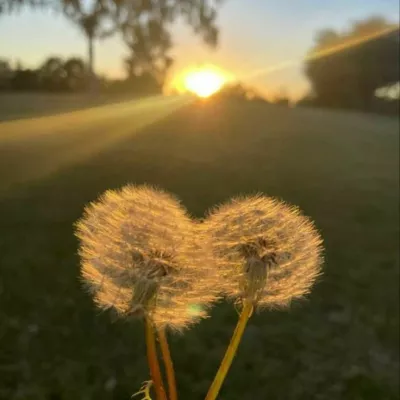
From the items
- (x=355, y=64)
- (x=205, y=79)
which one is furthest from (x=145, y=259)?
(x=355, y=64)

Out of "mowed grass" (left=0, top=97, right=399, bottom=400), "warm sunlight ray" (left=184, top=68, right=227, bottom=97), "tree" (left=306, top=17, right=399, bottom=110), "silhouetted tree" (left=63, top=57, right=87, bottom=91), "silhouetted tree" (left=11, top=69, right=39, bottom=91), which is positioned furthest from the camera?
"tree" (left=306, top=17, right=399, bottom=110)

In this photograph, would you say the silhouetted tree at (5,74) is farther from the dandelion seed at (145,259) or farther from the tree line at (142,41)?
the dandelion seed at (145,259)

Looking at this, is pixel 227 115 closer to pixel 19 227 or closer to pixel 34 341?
pixel 19 227

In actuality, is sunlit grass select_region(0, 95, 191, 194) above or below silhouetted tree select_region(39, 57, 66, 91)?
below

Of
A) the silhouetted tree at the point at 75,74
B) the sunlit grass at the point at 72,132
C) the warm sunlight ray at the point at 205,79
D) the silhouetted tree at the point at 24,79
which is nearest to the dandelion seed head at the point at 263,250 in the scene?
the warm sunlight ray at the point at 205,79

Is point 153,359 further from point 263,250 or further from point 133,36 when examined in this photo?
point 133,36

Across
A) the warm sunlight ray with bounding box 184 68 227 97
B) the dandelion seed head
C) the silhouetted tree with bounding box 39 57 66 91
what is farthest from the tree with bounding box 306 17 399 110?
the dandelion seed head

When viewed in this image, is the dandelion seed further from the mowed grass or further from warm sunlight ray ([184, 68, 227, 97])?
warm sunlight ray ([184, 68, 227, 97])
